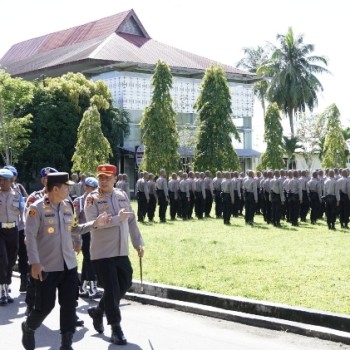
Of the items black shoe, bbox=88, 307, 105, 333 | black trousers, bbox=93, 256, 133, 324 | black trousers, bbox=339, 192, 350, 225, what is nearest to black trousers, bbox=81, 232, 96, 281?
black shoe, bbox=88, 307, 105, 333

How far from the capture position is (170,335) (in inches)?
324

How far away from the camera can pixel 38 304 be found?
702cm

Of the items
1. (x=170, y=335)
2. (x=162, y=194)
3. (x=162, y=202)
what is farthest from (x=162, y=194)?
(x=170, y=335)

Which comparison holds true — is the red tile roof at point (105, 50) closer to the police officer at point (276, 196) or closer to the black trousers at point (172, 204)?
the black trousers at point (172, 204)

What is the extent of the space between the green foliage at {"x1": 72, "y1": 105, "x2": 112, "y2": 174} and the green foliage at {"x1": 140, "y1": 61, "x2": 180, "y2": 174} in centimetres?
271

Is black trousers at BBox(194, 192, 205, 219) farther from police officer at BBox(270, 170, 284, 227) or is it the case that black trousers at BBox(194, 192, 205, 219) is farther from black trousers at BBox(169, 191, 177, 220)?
police officer at BBox(270, 170, 284, 227)

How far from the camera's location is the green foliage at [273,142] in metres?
47.0

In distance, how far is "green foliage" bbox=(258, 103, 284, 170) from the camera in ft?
154

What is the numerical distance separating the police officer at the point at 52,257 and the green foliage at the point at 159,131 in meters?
35.6

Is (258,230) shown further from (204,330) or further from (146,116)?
(146,116)

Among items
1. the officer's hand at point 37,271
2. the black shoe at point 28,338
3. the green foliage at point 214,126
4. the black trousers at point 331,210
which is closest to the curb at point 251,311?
the black shoe at point 28,338

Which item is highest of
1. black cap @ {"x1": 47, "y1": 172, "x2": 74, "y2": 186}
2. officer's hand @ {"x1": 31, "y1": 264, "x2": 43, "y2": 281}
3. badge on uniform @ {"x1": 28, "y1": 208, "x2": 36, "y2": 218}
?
black cap @ {"x1": 47, "y1": 172, "x2": 74, "y2": 186}

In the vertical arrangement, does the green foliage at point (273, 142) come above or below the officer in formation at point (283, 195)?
above

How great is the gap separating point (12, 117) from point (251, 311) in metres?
39.7
